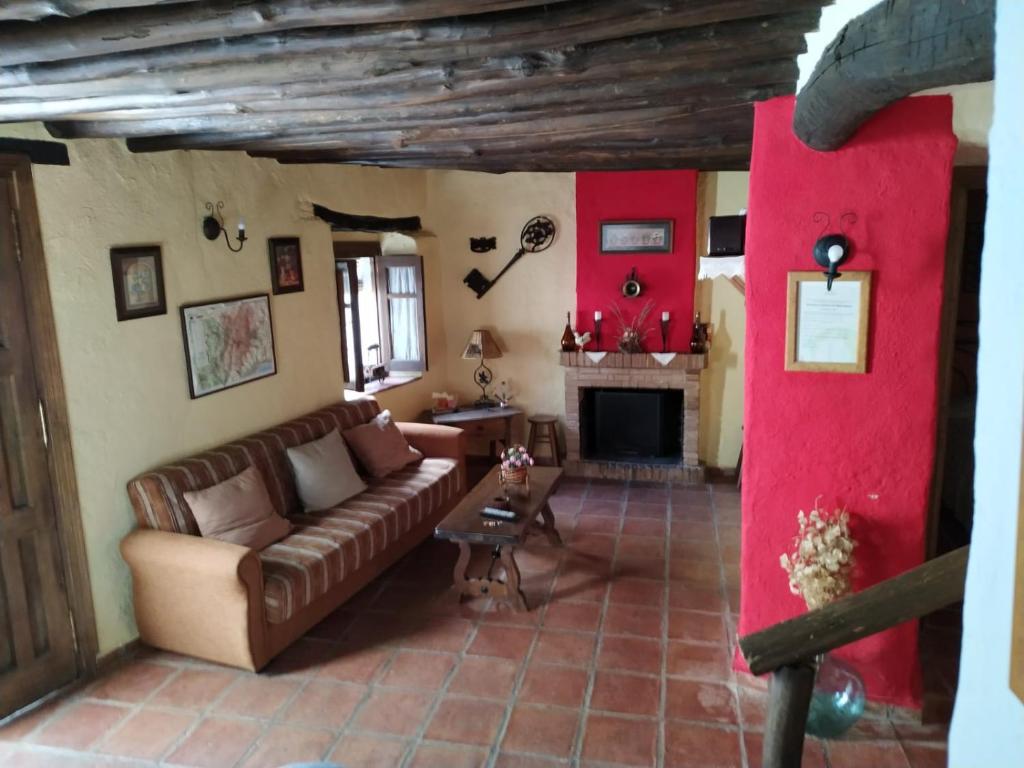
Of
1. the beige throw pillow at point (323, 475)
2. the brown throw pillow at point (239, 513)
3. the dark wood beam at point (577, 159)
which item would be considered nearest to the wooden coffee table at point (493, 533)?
the beige throw pillow at point (323, 475)

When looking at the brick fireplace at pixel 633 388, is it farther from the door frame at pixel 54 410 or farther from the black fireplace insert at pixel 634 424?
the door frame at pixel 54 410

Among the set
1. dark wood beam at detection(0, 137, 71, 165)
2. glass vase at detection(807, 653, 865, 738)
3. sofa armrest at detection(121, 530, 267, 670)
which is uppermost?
dark wood beam at detection(0, 137, 71, 165)

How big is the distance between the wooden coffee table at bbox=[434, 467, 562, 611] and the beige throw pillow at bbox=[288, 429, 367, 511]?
73cm

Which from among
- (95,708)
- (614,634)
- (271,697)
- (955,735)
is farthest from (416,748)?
(955,735)

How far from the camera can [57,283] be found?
3285 millimetres

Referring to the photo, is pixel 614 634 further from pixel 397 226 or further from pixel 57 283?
pixel 397 226

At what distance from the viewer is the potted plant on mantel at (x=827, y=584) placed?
2.83 metres

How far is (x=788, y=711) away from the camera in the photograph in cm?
152

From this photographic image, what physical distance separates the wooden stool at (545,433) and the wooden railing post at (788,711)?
→ 4.70 m

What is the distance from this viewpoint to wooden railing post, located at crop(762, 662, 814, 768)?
1494 mm

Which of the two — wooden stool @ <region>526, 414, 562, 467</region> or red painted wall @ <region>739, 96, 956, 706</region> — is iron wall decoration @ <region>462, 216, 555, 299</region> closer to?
wooden stool @ <region>526, 414, 562, 467</region>

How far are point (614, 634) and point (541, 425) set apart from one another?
2.76 metres

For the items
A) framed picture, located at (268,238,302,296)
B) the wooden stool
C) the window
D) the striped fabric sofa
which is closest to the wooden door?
the striped fabric sofa

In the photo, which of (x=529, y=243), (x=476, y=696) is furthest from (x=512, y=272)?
(x=476, y=696)
